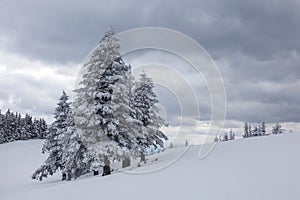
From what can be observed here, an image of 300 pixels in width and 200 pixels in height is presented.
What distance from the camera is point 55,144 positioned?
29750mm

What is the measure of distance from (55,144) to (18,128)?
6874 centimetres

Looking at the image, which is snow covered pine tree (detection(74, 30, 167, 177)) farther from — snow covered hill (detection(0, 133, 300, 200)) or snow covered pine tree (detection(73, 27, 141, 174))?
snow covered hill (detection(0, 133, 300, 200))

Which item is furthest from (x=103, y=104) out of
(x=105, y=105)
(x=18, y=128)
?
(x=18, y=128)

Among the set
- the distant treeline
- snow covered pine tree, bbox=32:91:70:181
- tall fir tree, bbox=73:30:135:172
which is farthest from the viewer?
the distant treeline

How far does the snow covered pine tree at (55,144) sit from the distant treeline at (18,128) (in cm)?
6013

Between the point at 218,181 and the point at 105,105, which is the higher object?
the point at 105,105

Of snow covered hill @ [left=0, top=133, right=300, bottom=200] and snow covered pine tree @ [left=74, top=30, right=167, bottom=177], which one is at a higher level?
snow covered pine tree @ [left=74, top=30, right=167, bottom=177]

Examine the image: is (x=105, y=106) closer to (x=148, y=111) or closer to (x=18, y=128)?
(x=148, y=111)

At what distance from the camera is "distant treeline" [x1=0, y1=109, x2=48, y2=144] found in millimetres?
86812

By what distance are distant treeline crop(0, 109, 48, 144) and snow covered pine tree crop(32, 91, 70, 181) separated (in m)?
60.1

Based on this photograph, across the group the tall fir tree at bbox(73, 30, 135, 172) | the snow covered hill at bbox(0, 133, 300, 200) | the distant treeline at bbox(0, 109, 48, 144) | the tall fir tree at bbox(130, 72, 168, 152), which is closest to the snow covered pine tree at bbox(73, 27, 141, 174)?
the tall fir tree at bbox(73, 30, 135, 172)

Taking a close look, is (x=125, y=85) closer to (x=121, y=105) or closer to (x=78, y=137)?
(x=121, y=105)

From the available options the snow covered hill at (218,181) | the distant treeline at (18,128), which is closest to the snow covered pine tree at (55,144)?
the snow covered hill at (218,181)

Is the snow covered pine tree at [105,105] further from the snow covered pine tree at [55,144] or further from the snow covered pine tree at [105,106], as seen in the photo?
the snow covered pine tree at [55,144]
